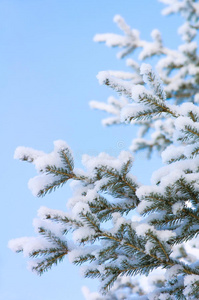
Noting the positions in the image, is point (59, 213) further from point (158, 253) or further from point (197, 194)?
point (197, 194)

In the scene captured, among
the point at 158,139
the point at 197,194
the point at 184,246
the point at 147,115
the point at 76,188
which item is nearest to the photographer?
the point at 197,194

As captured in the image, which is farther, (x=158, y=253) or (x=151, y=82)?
(x=151, y=82)

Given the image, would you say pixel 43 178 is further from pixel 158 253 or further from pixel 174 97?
pixel 174 97

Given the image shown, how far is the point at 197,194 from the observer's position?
5.02ft

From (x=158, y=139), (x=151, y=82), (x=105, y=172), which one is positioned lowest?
(x=105, y=172)

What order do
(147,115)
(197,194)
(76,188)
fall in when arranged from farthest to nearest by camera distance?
(76,188) → (147,115) → (197,194)

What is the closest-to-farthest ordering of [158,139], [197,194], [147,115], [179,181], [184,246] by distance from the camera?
[179,181], [197,194], [147,115], [184,246], [158,139]

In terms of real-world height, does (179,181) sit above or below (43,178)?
below

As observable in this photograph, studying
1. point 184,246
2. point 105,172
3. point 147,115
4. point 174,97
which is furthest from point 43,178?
point 174,97

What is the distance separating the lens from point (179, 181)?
4.68ft

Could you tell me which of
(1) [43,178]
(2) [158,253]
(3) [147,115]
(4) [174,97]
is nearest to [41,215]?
(1) [43,178]

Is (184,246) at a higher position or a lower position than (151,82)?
lower

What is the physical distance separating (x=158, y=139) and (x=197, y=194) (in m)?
4.28

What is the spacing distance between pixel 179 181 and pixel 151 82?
578 mm
